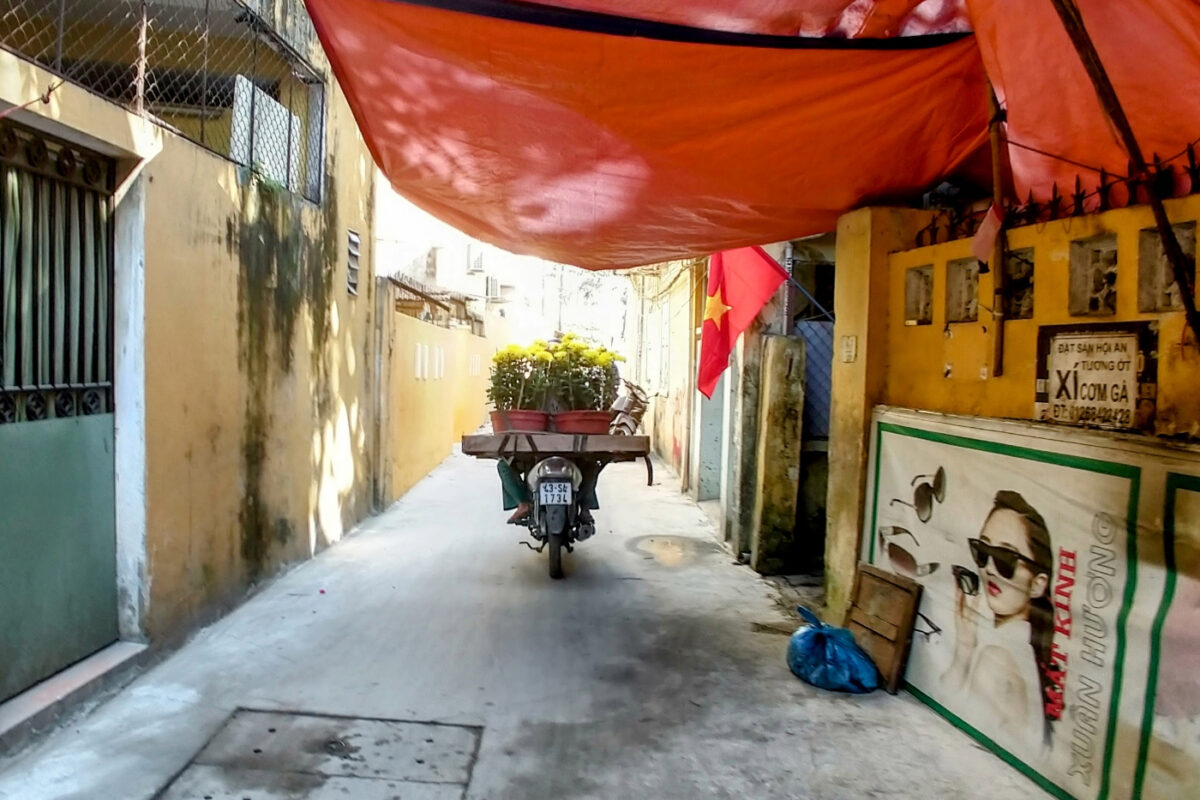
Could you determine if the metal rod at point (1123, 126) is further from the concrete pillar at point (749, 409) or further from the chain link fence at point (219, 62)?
the chain link fence at point (219, 62)

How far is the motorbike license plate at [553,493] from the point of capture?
6.10 m

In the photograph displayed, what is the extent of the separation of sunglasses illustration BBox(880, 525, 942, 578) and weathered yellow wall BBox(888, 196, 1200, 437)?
667mm

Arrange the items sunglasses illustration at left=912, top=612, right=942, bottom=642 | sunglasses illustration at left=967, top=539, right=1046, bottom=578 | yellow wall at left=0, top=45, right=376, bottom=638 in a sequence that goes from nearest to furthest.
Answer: sunglasses illustration at left=967, top=539, right=1046, bottom=578
sunglasses illustration at left=912, top=612, right=942, bottom=642
yellow wall at left=0, top=45, right=376, bottom=638

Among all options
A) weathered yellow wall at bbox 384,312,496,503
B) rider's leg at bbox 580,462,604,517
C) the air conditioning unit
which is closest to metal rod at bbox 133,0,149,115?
rider's leg at bbox 580,462,604,517

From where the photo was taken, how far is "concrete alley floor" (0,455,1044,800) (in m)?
3.13

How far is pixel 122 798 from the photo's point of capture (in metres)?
2.92

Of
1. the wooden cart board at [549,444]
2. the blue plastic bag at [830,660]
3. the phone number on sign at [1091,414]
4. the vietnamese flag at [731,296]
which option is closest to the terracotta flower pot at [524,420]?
the wooden cart board at [549,444]

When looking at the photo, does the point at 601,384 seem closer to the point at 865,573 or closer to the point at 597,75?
the point at 865,573

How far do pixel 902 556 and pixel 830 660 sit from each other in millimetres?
652

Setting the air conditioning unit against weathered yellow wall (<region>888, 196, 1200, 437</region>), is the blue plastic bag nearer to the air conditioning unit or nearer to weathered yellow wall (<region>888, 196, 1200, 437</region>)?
weathered yellow wall (<region>888, 196, 1200, 437</region>)

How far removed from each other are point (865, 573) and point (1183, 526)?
195 centimetres

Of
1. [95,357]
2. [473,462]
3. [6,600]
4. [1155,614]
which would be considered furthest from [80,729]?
[473,462]

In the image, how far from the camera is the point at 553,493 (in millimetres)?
6094

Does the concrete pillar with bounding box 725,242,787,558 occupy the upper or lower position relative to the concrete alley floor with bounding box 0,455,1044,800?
upper
